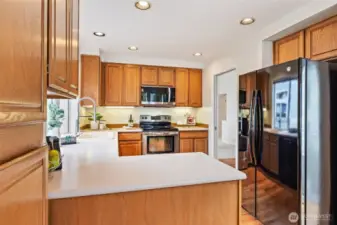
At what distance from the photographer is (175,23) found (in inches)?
103

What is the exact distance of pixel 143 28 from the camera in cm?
279

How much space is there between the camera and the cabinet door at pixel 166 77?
14.8ft

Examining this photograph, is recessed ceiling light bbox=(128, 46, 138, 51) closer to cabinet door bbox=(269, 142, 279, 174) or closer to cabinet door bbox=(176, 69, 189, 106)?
cabinet door bbox=(176, 69, 189, 106)

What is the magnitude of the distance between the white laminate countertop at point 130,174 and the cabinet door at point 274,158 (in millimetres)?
870

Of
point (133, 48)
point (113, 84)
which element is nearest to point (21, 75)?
point (133, 48)

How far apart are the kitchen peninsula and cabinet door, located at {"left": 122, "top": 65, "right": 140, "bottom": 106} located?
3.05m

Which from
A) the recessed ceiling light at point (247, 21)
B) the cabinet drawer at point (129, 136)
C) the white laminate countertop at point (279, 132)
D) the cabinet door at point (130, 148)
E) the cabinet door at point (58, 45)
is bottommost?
the cabinet door at point (130, 148)

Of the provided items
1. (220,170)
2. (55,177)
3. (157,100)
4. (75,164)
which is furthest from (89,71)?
(220,170)

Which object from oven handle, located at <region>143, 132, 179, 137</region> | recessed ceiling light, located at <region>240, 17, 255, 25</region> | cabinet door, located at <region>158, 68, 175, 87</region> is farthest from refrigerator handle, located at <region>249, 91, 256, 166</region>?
cabinet door, located at <region>158, 68, 175, 87</region>

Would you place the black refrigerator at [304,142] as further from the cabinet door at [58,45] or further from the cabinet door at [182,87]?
the cabinet door at [182,87]

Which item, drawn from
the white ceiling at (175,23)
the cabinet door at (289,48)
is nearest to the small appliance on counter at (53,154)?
the white ceiling at (175,23)

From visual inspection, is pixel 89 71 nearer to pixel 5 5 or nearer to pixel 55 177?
pixel 55 177

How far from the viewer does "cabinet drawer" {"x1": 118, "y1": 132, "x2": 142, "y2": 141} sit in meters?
4.00

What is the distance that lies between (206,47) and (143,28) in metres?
1.26
